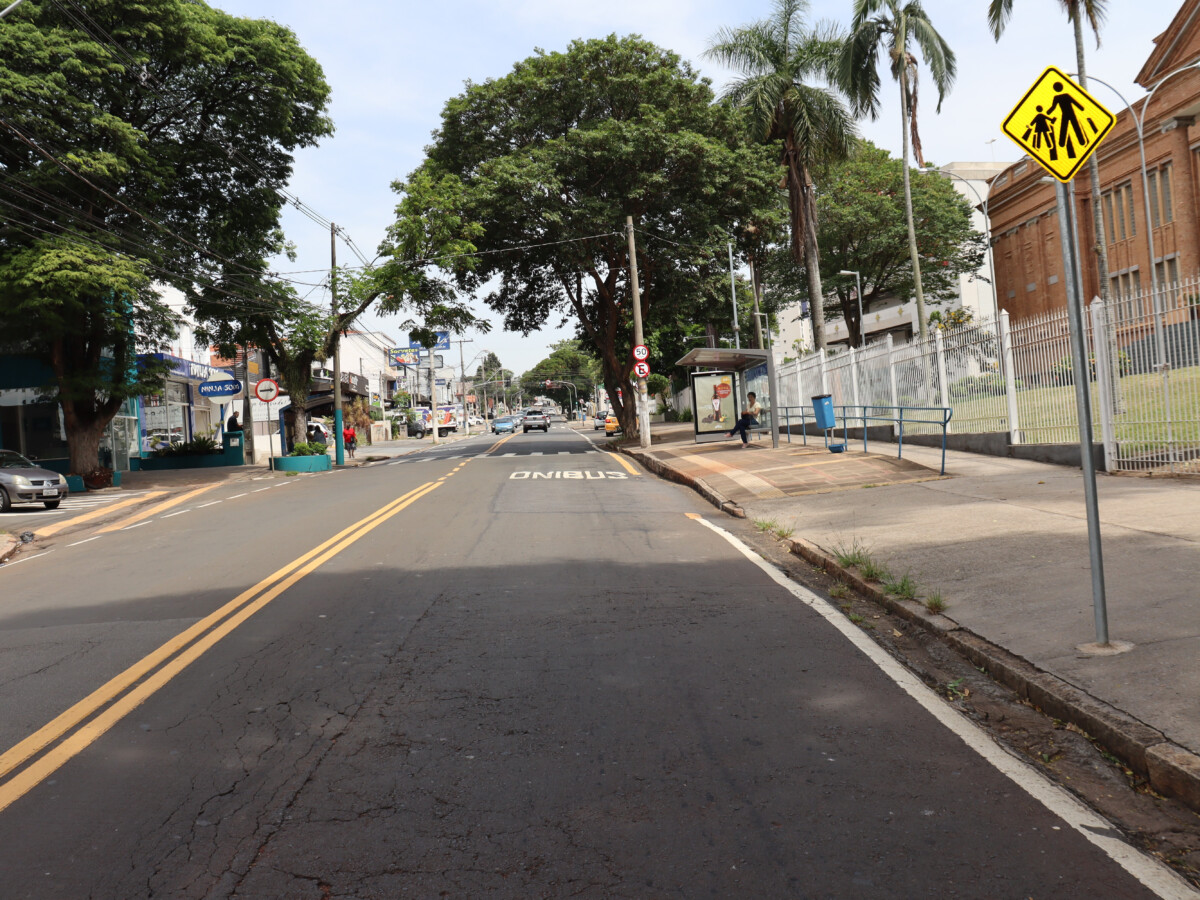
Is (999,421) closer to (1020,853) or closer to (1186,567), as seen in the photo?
(1186,567)

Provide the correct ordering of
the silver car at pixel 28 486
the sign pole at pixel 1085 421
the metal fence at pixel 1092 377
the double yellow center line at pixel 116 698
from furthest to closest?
1. the silver car at pixel 28 486
2. the metal fence at pixel 1092 377
3. the sign pole at pixel 1085 421
4. the double yellow center line at pixel 116 698

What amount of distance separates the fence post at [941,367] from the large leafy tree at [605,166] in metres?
15.1

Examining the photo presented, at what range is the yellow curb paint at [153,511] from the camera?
17.1m

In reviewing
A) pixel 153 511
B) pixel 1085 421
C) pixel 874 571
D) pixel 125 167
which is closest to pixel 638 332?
pixel 125 167

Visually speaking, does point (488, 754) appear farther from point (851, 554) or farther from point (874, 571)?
point (851, 554)

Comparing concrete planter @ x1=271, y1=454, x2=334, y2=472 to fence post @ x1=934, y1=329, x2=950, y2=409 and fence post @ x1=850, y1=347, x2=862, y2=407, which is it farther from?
fence post @ x1=934, y1=329, x2=950, y2=409

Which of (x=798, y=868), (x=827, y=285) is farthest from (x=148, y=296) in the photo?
(x=827, y=285)

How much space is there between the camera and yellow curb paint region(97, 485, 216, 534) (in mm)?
17109

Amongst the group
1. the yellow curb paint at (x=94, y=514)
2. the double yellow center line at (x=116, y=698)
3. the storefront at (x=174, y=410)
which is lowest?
the double yellow center line at (x=116, y=698)

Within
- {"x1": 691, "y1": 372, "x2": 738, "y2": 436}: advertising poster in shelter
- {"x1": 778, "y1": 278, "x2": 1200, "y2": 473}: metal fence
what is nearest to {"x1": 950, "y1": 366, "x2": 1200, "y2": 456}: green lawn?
{"x1": 778, "y1": 278, "x2": 1200, "y2": 473}: metal fence

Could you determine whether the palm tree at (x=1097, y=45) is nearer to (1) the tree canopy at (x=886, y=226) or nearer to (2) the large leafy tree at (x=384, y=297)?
(2) the large leafy tree at (x=384, y=297)

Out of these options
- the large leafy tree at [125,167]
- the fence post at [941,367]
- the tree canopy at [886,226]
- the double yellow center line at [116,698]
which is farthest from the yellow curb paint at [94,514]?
the tree canopy at [886,226]

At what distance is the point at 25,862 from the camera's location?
11.6 ft

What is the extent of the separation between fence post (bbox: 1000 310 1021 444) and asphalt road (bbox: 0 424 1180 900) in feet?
31.8
